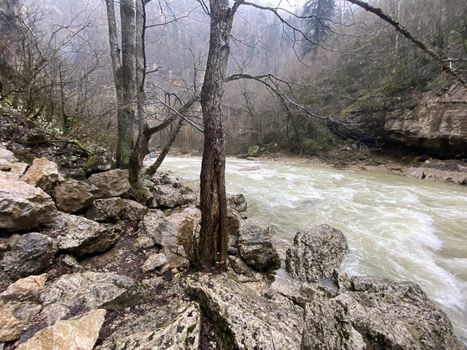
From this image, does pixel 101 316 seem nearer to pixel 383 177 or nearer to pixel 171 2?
pixel 171 2

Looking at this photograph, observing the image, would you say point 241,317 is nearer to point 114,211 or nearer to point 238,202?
point 114,211

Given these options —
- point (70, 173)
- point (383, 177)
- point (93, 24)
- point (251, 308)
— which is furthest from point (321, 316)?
point (383, 177)

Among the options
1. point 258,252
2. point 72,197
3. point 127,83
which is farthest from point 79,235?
point 127,83

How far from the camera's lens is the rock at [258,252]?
405 cm

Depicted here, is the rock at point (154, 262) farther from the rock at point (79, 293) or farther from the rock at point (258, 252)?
the rock at point (258, 252)

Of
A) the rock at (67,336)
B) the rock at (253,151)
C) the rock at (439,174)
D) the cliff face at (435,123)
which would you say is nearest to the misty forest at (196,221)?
the rock at (67,336)

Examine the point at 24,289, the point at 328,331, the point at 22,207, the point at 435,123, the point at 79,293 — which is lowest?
the point at 328,331

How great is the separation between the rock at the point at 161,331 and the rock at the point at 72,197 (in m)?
1.90

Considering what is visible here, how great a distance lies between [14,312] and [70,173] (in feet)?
8.95

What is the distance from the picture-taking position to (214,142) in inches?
108

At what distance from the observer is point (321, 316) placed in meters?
2.17

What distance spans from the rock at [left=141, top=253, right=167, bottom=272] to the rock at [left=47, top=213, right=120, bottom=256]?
52 centimetres

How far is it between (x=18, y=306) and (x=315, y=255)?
3794 millimetres

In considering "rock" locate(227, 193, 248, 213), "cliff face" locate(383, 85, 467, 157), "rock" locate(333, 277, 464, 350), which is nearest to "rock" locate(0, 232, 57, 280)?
"rock" locate(333, 277, 464, 350)
